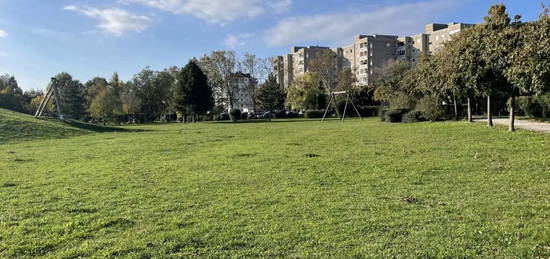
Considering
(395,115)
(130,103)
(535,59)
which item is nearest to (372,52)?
(130,103)

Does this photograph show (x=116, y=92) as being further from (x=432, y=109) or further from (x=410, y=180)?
(x=410, y=180)

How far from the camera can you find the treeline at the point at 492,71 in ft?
42.2

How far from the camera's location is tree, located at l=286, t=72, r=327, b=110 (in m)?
71.1

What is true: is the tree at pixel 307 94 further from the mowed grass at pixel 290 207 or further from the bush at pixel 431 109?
the mowed grass at pixel 290 207

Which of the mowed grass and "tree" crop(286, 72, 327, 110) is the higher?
"tree" crop(286, 72, 327, 110)

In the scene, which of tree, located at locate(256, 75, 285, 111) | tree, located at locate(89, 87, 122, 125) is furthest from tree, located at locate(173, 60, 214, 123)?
tree, located at locate(256, 75, 285, 111)

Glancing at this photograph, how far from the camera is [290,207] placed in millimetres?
6352

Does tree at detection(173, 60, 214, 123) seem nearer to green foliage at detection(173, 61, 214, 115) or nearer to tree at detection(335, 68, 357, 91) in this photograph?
green foliage at detection(173, 61, 214, 115)

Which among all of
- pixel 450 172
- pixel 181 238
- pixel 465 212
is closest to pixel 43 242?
pixel 181 238

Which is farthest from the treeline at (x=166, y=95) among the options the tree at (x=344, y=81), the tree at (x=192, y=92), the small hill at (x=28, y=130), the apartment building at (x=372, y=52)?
the apartment building at (x=372, y=52)

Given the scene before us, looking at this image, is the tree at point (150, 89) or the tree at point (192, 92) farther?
the tree at point (150, 89)

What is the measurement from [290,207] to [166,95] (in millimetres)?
76669

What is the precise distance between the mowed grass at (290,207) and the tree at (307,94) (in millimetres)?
59591

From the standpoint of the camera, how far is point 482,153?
446 inches
